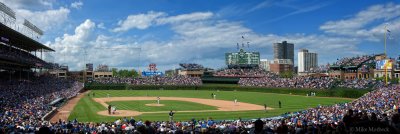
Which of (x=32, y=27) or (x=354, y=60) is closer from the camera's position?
(x=32, y=27)

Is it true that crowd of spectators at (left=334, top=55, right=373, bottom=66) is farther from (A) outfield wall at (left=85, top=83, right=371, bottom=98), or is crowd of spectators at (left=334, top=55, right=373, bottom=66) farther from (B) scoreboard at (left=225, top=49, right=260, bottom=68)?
(B) scoreboard at (left=225, top=49, right=260, bottom=68)

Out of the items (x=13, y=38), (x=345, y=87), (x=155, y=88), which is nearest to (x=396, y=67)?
(x=345, y=87)

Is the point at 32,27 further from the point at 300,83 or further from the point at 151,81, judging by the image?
the point at 300,83

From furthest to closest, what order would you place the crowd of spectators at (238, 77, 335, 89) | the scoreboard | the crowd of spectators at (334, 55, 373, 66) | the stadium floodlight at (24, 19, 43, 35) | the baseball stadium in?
the scoreboard
the crowd of spectators at (334, 55, 373, 66)
the crowd of spectators at (238, 77, 335, 89)
the stadium floodlight at (24, 19, 43, 35)
the baseball stadium

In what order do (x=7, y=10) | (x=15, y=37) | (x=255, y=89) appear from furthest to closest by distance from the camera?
(x=255, y=89) → (x=15, y=37) → (x=7, y=10)

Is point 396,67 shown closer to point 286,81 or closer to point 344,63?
point 344,63

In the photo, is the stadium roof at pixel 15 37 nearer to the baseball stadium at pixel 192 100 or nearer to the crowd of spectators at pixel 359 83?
the baseball stadium at pixel 192 100

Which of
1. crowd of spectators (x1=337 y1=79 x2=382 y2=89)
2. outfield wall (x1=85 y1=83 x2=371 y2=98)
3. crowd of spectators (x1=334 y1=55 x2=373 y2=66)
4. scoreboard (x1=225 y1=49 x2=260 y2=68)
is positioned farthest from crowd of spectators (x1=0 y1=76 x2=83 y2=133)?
scoreboard (x1=225 y1=49 x2=260 y2=68)

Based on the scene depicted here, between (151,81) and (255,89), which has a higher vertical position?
(151,81)

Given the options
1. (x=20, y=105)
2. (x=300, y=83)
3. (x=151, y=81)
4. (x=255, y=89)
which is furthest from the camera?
(x=151, y=81)

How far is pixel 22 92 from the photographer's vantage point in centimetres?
4734

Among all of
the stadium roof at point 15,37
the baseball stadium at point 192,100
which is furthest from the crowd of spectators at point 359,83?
the stadium roof at point 15,37

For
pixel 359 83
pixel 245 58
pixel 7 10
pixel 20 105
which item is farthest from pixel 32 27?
pixel 245 58

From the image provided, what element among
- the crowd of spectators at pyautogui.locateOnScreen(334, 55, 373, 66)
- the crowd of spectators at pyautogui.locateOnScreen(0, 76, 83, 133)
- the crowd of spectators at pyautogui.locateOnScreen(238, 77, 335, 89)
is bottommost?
the crowd of spectators at pyautogui.locateOnScreen(0, 76, 83, 133)
